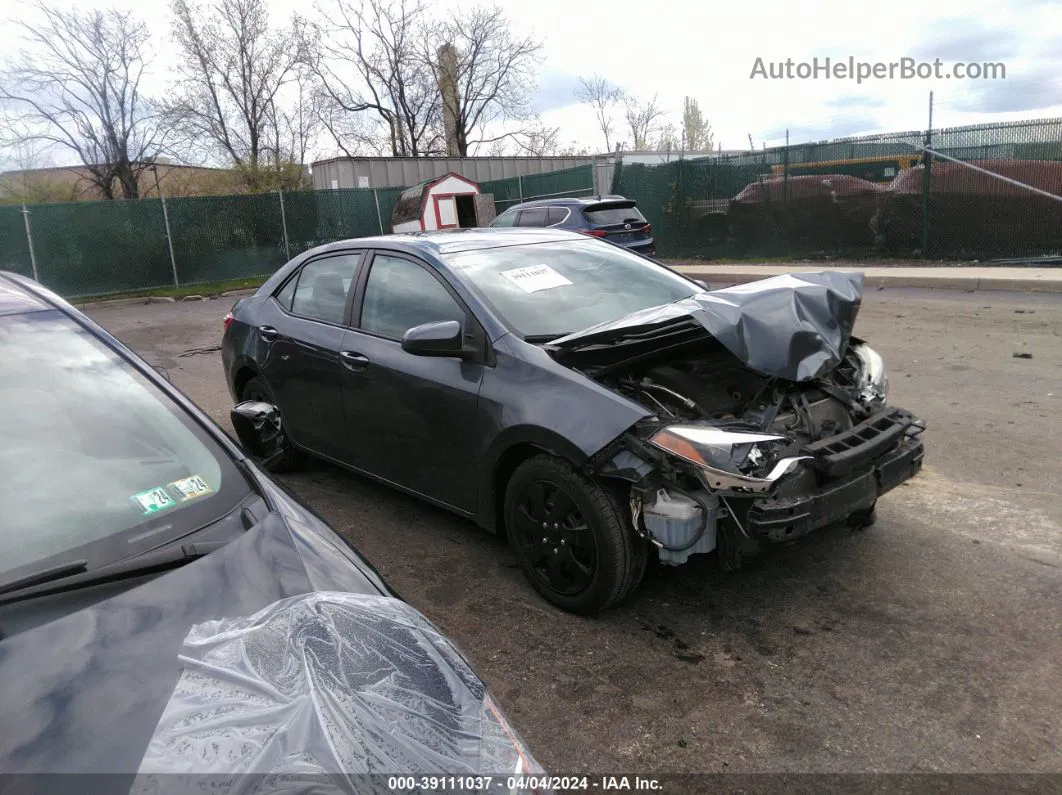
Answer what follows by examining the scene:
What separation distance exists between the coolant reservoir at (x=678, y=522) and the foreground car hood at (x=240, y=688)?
1396mm

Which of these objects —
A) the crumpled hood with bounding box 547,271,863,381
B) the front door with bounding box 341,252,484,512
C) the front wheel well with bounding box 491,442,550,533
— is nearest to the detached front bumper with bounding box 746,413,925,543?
the crumpled hood with bounding box 547,271,863,381

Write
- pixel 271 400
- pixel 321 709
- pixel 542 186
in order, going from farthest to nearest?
pixel 542 186 → pixel 271 400 → pixel 321 709

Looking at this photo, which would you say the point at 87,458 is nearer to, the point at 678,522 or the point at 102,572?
the point at 102,572

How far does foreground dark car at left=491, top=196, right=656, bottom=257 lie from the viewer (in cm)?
1462

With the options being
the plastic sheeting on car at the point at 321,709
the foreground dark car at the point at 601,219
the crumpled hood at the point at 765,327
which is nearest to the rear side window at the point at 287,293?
the crumpled hood at the point at 765,327

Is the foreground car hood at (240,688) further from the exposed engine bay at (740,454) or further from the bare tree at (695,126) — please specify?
the bare tree at (695,126)

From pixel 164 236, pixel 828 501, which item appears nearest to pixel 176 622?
pixel 828 501

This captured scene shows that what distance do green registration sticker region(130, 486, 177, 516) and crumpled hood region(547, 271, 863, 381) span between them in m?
1.84

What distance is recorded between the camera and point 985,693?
284cm

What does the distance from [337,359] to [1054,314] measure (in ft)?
30.0

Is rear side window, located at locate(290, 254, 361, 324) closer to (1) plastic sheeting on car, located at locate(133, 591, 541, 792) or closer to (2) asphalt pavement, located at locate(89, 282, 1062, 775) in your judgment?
(2) asphalt pavement, located at locate(89, 282, 1062, 775)

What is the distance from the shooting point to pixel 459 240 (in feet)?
15.1

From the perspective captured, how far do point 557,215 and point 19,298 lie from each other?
12898 mm

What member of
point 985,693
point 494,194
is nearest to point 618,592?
point 985,693
